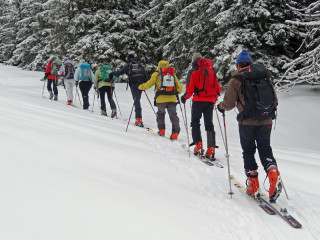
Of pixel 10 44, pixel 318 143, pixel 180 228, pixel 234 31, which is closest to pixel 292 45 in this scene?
pixel 234 31

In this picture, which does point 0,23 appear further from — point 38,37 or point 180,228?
point 180,228

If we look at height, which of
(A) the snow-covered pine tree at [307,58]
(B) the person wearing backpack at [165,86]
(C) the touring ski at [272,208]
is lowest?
(C) the touring ski at [272,208]

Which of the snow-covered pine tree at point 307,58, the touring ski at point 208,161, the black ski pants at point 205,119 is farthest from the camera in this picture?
the snow-covered pine tree at point 307,58

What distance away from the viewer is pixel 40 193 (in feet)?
9.07

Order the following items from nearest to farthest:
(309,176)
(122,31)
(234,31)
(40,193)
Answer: (40,193)
(309,176)
(234,31)
(122,31)

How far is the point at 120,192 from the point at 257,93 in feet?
7.38

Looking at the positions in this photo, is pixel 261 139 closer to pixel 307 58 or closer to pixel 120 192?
pixel 120 192

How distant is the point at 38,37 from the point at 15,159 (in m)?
31.2

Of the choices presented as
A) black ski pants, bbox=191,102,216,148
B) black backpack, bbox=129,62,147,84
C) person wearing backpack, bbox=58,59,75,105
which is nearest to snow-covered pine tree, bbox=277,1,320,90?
black ski pants, bbox=191,102,216,148

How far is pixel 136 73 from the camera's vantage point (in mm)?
9000

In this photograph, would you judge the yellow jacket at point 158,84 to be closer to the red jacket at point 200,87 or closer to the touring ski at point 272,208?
the red jacket at point 200,87

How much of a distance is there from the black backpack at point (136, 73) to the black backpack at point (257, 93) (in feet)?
17.1

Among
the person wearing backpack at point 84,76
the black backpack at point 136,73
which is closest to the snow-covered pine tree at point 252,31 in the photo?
the black backpack at point 136,73

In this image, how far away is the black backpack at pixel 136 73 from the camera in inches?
354
